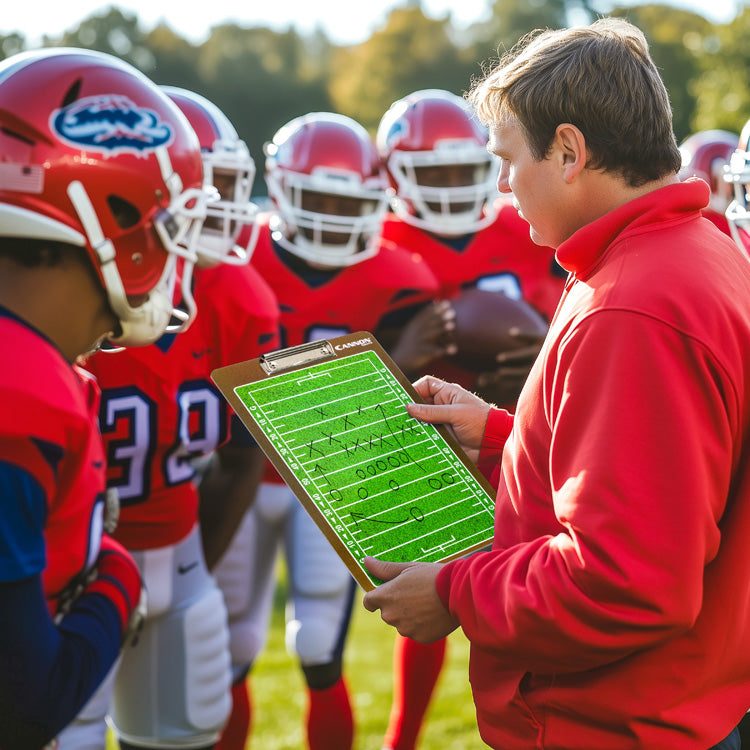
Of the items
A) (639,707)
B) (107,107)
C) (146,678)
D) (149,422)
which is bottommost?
(146,678)

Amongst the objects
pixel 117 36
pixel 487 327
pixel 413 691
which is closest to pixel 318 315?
pixel 487 327

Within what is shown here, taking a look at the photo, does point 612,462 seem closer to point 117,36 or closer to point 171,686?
point 171,686

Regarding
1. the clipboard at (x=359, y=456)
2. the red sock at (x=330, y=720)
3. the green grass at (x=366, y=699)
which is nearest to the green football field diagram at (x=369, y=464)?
the clipboard at (x=359, y=456)

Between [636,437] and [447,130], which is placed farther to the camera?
[447,130]

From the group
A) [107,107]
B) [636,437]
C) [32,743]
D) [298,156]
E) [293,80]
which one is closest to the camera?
[636,437]

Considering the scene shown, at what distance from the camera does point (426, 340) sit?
11.1 feet

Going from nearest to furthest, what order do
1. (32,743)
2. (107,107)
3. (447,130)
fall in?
(32,743) → (107,107) → (447,130)

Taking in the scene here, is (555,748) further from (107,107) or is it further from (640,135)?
(107,107)

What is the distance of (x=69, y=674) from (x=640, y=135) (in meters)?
1.20

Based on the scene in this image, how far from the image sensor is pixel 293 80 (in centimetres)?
3512

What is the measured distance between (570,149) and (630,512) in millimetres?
565

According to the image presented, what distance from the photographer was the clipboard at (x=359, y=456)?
161cm

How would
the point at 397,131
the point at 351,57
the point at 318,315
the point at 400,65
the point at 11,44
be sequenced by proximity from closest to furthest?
the point at 318,315 → the point at 397,131 → the point at 11,44 → the point at 400,65 → the point at 351,57

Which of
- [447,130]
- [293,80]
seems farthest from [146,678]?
[293,80]
